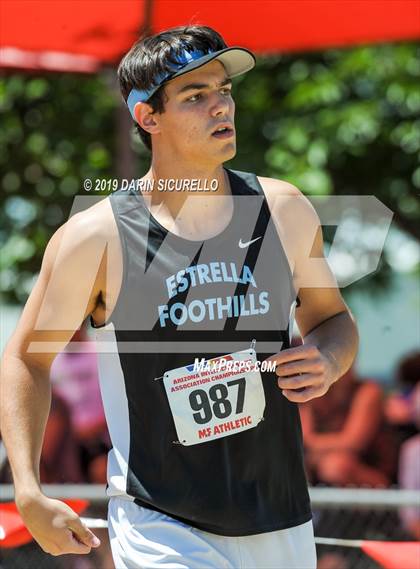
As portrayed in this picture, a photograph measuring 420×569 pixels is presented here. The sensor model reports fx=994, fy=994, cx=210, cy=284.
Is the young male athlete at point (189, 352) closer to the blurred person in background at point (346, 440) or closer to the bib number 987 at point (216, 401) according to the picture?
the bib number 987 at point (216, 401)

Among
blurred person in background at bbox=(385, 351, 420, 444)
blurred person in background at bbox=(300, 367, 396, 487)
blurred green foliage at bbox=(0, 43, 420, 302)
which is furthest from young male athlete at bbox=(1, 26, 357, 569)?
blurred green foliage at bbox=(0, 43, 420, 302)

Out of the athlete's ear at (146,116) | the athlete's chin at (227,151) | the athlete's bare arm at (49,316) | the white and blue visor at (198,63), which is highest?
the white and blue visor at (198,63)

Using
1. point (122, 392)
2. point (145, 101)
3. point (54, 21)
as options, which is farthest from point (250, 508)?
point (54, 21)

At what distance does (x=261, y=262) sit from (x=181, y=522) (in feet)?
2.19

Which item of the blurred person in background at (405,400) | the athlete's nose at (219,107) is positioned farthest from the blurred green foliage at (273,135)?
the athlete's nose at (219,107)

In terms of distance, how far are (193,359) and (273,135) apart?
4.24 metres

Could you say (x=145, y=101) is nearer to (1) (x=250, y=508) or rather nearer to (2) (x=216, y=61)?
(2) (x=216, y=61)

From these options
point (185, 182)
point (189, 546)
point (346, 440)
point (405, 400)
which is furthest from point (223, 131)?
point (405, 400)

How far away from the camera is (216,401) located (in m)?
2.45

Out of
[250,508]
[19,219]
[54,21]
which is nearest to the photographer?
[250,508]

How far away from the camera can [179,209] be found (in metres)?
2.56

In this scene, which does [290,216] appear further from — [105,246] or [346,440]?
[346,440]

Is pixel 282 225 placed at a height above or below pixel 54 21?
below

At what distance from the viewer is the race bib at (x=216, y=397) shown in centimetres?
241
